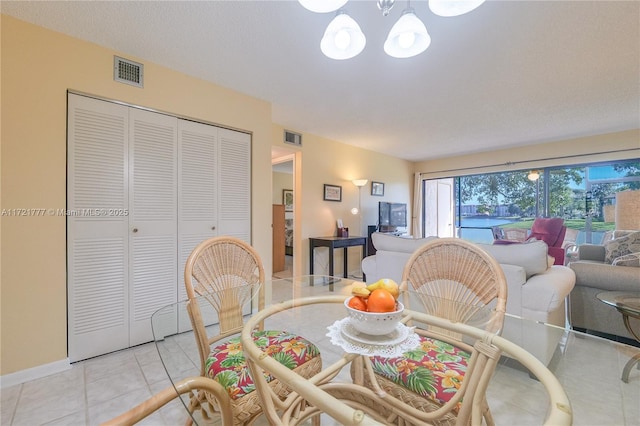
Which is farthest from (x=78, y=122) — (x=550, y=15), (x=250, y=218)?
(x=550, y=15)

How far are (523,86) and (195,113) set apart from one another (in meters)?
3.24

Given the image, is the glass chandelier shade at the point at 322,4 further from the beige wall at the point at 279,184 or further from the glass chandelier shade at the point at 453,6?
the beige wall at the point at 279,184

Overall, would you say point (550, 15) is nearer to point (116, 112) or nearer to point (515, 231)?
point (116, 112)

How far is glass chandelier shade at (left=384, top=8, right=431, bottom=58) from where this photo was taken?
1326 millimetres

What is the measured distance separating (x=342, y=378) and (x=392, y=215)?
14.2 feet

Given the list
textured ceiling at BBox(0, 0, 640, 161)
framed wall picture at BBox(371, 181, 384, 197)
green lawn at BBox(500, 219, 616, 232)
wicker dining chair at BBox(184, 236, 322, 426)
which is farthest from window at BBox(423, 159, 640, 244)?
wicker dining chair at BBox(184, 236, 322, 426)

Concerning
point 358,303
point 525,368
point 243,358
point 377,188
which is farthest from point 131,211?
point 377,188

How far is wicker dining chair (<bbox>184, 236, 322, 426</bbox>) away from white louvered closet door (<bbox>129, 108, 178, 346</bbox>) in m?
1.19

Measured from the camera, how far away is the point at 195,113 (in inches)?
102

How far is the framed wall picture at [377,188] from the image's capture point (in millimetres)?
5445

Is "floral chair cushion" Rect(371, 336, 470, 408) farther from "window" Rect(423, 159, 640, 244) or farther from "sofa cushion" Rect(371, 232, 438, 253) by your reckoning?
"window" Rect(423, 159, 640, 244)

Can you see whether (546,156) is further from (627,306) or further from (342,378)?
(342,378)

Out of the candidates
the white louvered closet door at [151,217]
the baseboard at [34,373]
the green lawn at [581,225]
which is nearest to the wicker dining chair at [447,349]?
the white louvered closet door at [151,217]

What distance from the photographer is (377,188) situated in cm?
554
